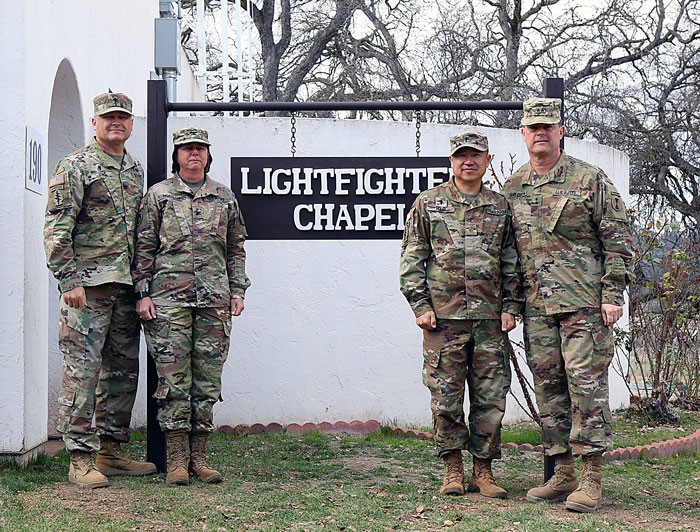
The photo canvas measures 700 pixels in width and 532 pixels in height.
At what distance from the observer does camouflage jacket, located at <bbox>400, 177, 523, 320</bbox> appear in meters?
4.89

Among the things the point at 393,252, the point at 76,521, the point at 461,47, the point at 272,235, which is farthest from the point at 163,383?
the point at 461,47

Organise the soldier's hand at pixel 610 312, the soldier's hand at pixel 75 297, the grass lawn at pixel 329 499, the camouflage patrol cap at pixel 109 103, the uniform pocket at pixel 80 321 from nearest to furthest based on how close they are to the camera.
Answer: the grass lawn at pixel 329 499, the soldier's hand at pixel 610 312, the soldier's hand at pixel 75 297, the uniform pocket at pixel 80 321, the camouflage patrol cap at pixel 109 103

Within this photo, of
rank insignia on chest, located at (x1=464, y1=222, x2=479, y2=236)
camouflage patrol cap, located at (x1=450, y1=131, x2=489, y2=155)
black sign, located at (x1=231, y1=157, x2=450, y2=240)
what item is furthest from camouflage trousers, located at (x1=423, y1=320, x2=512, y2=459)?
black sign, located at (x1=231, y1=157, x2=450, y2=240)

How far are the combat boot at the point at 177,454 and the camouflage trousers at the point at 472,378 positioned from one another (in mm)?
1416

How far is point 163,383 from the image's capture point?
5.13 meters

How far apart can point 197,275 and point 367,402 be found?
8.60ft

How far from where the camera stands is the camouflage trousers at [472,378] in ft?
16.1

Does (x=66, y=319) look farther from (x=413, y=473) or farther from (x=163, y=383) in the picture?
(x=413, y=473)

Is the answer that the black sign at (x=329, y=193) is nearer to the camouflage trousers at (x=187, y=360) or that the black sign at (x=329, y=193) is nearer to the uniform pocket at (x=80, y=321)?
the camouflage trousers at (x=187, y=360)

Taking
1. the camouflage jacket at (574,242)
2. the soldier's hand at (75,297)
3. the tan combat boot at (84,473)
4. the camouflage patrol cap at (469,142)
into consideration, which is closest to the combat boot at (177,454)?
the tan combat boot at (84,473)

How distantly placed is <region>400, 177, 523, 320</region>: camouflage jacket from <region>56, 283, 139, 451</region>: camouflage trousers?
163 centimetres

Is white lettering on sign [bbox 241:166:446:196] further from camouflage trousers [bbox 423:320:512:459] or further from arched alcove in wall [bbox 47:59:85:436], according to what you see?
camouflage trousers [bbox 423:320:512:459]

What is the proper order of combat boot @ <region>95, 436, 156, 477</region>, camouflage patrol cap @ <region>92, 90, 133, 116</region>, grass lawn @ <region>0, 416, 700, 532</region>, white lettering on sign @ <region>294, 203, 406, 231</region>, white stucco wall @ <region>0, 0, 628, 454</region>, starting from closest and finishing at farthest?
grass lawn @ <region>0, 416, 700, 532</region>, camouflage patrol cap @ <region>92, 90, 133, 116</region>, combat boot @ <region>95, 436, 156, 477</region>, white lettering on sign @ <region>294, 203, 406, 231</region>, white stucco wall @ <region>0, 0, 628, 454</region>

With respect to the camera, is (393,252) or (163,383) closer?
(163,383)
